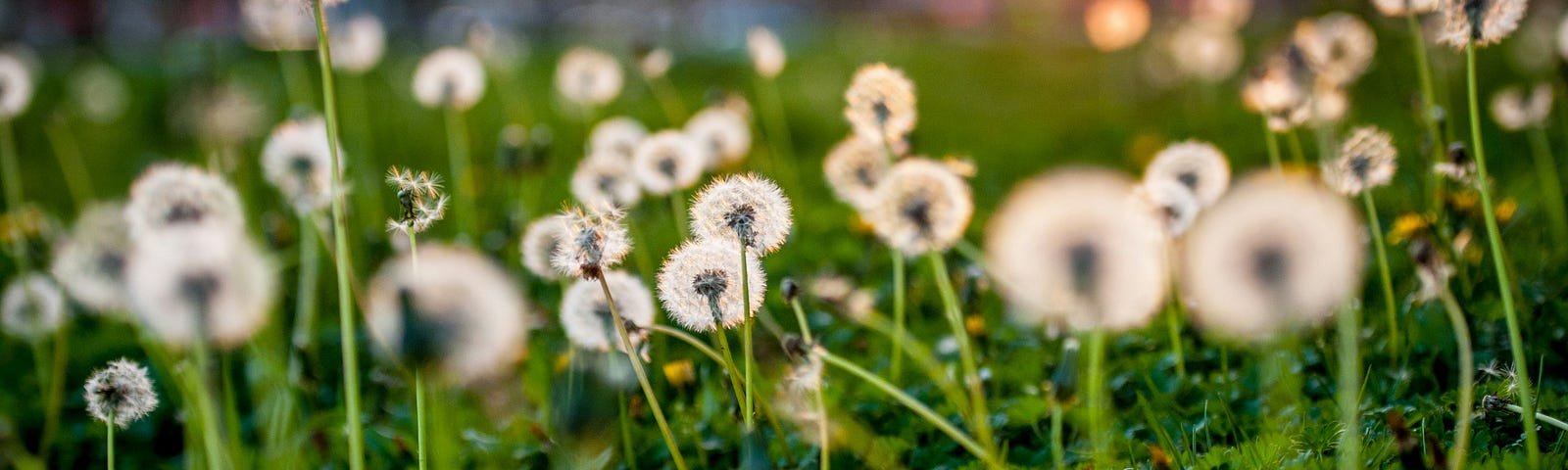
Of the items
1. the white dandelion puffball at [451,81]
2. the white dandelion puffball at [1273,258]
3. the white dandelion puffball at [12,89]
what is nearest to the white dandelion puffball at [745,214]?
the white dandelion puffball at [1273,258]

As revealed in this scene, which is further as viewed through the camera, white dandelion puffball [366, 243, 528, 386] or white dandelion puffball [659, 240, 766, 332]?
white dandelion puffball [659, 240, 766, 332]

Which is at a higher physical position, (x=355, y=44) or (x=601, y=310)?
(x=355, y=44)

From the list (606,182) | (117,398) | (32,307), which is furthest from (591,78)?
(117,398)

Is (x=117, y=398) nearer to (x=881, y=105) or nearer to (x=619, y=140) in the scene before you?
(x=881, y=105)

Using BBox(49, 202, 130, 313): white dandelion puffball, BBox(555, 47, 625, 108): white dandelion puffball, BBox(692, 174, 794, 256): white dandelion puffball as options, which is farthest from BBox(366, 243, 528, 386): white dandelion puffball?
BBox(555, 47, 625, 108): white dandelion puffball

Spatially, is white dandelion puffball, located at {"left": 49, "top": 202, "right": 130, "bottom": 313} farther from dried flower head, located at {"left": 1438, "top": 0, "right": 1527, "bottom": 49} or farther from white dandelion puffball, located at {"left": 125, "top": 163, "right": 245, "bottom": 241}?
dried flower head, located at {"left": 1438, "top": 0, "right": 1527, "bottom": 49}
